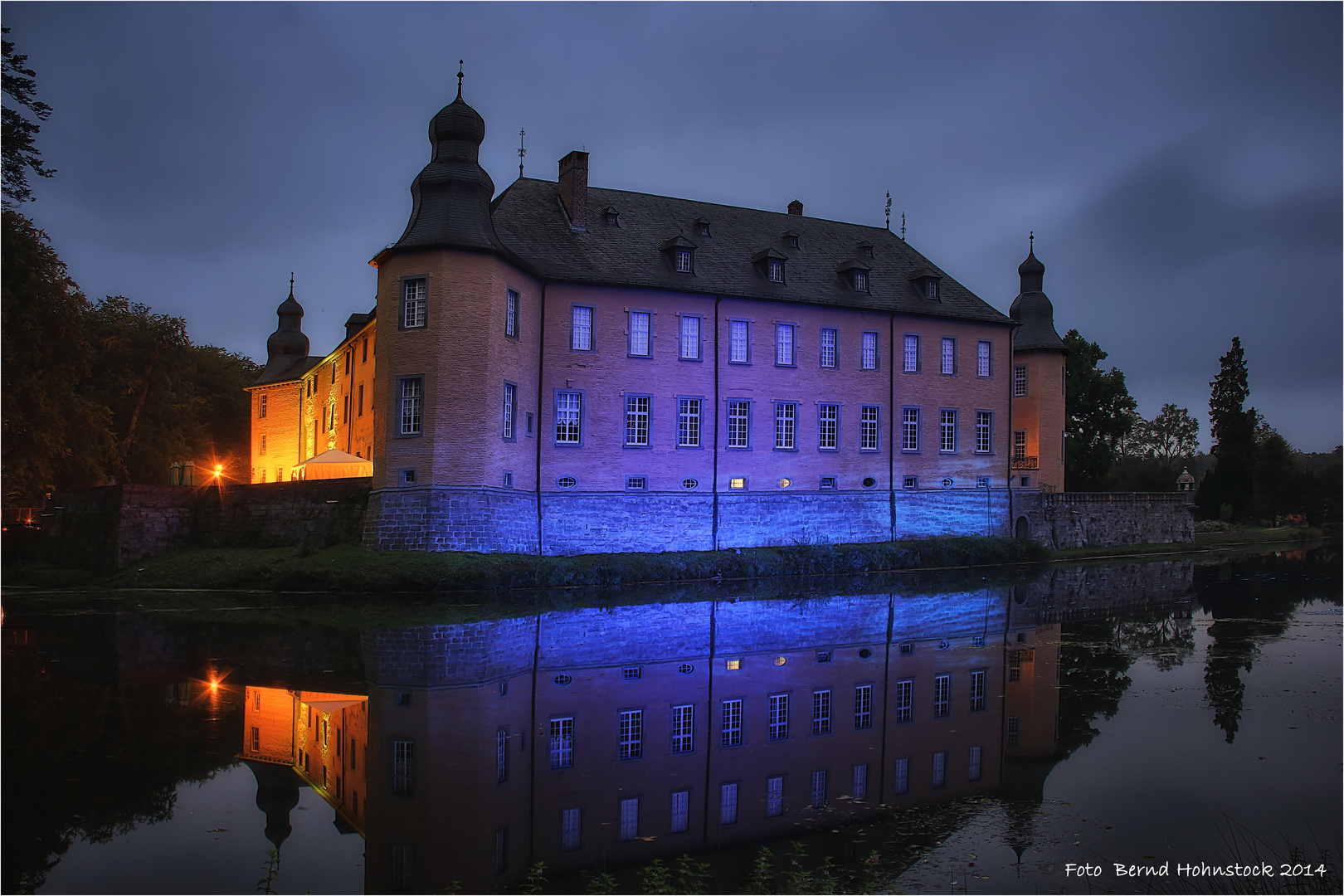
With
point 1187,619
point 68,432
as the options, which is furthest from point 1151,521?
point 68,432

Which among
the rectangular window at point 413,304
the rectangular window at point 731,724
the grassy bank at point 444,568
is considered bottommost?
the rectangular window at point 731,724

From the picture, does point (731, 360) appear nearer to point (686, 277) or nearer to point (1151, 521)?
point (686, 277)

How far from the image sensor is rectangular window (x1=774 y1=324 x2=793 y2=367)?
3328cm

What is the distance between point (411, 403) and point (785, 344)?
1381cm

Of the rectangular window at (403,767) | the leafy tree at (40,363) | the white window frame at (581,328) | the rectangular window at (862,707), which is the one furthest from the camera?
the white window frame at (581,328)

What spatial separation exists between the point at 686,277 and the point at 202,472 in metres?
34.9

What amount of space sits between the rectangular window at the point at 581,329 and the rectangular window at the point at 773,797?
23.0 meters

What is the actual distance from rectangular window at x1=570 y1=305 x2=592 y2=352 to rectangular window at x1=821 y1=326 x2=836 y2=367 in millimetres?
9014

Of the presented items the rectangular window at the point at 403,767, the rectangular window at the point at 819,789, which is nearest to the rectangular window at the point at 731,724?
the rectangular window at the point at 819,789

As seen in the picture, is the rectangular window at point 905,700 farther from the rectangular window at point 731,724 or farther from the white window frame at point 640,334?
the white window frame at point 640,334

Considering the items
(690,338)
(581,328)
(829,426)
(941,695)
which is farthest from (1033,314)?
(941,695)

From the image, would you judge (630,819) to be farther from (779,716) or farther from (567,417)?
(567,417)

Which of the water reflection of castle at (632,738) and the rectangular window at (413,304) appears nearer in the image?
the water reflection of castle at (632,738)

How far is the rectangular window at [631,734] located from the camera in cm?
884
